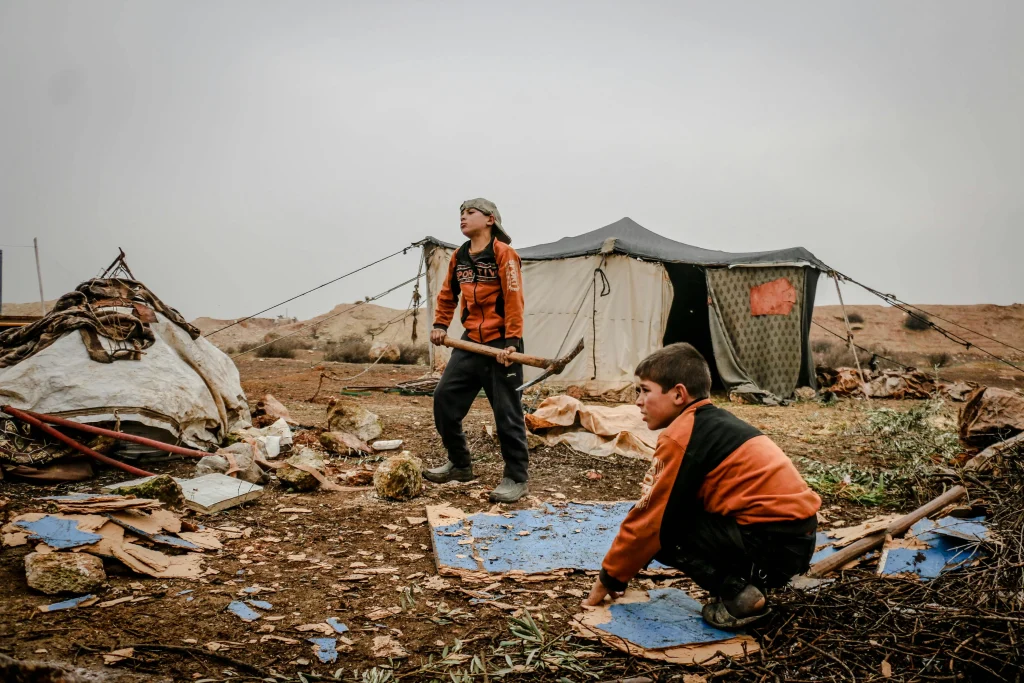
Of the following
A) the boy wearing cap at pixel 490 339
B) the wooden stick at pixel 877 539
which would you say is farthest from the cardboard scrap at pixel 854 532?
the boy wearing cap at pixel 490 339

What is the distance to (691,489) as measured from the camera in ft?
7.00

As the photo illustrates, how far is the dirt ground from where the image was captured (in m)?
1.96

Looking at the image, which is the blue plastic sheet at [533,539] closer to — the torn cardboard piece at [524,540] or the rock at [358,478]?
the torn cardboard piece at [524,540]

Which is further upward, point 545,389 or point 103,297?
point 103,297

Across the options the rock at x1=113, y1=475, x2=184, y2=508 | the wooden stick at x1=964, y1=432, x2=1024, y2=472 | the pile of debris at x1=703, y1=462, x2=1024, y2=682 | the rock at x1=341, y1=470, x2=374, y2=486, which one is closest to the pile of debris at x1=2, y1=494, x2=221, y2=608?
the rock at x1=113, y1=475, x2=184, y2=508

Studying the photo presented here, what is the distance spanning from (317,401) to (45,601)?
20.5 ft

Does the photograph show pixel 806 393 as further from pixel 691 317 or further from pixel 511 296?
pixel 511 296

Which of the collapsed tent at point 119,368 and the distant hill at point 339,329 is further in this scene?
the distant hill at point 339,329

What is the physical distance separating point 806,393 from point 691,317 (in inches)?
138

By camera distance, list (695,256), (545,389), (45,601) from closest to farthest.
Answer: (45,601), (545,389), (695,256)

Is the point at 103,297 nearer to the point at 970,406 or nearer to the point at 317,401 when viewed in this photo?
the point at 317,401

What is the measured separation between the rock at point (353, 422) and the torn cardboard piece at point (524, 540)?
85.1 inches

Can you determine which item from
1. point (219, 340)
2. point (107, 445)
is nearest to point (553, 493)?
point (107, 445)

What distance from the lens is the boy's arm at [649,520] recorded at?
2.13 meters
